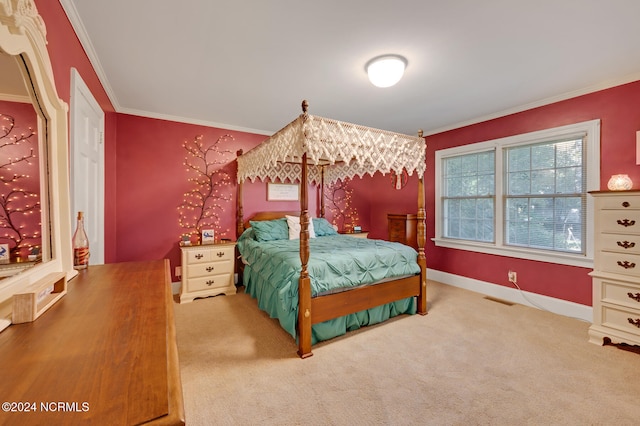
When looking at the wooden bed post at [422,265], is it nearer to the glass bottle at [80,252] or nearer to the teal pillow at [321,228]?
the teal pillow at [321,228]

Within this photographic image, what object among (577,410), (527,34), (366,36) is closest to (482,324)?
(577,410)

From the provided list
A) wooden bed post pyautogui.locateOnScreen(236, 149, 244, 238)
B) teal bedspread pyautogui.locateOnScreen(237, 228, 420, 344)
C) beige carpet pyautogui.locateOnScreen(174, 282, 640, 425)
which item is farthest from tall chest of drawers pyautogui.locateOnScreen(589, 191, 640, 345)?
wooden bed post pyautogui.locateOnScreen(236, 149, 244, 238)

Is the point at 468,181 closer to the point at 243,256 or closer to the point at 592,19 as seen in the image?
the point at 592,19

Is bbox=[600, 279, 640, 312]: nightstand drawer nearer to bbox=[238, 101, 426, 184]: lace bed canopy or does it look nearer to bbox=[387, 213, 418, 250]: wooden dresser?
bbox=[238, 101, 426, 184]: lace bed canopy

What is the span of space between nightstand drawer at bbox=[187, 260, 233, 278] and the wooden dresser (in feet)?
8.87

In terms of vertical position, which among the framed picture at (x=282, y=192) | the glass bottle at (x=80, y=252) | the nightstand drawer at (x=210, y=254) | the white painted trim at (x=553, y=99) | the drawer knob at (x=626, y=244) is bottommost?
the nightstand drawer at (x=210, y=254)

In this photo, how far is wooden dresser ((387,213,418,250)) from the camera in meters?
4.31

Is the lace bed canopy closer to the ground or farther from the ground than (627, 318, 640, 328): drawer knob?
farther from the ground

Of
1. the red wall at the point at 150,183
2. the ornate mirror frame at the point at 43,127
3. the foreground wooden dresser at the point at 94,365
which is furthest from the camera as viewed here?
the red wall at the point at 150,183

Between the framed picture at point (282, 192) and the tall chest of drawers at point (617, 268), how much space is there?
3640 millimetres

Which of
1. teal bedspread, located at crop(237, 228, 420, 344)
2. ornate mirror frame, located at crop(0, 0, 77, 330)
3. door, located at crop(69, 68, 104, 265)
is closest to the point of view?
ornate mirror frame, located at crop(0, 0, 77, 330)

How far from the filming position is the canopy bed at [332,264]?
222cm

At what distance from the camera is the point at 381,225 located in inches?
205

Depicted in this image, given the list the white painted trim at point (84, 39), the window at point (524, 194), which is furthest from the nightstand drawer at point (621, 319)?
the white painted trim at point (84, 39)
